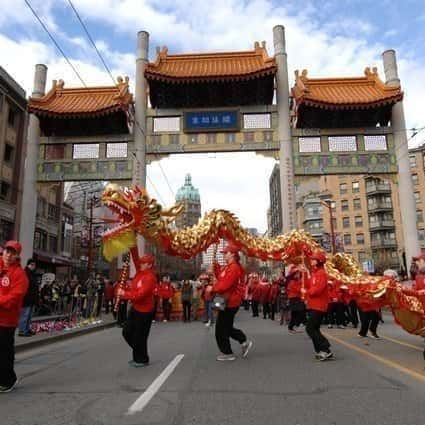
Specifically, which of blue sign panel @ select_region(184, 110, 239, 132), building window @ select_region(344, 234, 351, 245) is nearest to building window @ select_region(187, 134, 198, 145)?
blue sign panel @ select_region(184, 110, 239, 132)

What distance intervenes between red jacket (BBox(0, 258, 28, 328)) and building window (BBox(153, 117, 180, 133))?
15037mm

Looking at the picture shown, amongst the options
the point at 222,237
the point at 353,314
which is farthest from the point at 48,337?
the point at 353,314

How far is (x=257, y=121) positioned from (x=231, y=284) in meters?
13.6

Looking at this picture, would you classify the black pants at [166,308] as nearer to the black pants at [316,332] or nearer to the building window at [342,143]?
the building window at [342,143]

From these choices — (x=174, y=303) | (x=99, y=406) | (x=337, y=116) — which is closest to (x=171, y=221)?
(x=99, y=406)

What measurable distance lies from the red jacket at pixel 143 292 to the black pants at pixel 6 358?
175cm

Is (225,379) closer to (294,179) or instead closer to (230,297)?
(230,297)

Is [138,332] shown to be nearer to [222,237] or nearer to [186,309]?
[222,237]

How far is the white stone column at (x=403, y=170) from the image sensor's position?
1798 cm

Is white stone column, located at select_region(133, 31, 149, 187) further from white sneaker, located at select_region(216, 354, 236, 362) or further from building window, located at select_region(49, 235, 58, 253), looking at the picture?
building window, located at select_region(49, 235, 58, 253)

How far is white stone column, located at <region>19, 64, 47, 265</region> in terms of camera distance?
1876cm

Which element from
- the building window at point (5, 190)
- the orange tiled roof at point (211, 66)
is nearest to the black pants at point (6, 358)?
the orange tiled roof at point (211, 66)

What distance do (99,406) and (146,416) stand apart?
0.64m

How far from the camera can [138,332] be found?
648cm
